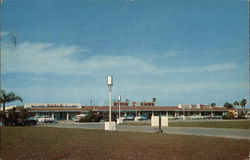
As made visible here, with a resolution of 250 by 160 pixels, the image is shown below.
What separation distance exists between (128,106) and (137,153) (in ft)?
242

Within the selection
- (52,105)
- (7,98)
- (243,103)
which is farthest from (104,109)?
(243,103)

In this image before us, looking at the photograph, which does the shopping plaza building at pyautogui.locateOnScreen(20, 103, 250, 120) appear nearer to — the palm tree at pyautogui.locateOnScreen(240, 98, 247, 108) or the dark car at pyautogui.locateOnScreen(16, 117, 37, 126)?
the dark car at pyautogui.locateOnScreen(16, 117, 37, 126)

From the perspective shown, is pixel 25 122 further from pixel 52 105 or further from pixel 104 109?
pixel 52 105

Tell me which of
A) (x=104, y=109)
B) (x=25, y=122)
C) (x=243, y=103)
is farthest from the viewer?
(x=243, y=103)

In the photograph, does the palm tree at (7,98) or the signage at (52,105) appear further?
the signage at (52,105)

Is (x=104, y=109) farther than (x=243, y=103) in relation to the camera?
No

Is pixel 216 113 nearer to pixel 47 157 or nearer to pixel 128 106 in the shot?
pixel 128 106

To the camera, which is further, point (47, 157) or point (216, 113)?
point (216, 113)

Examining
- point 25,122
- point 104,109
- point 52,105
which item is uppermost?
point 52,105

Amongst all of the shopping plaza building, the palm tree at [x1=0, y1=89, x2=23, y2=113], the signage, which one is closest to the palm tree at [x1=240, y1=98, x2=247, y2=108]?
the shopping plaza building

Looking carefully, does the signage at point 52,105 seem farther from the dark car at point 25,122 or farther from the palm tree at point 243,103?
the palm tree at point 243,103

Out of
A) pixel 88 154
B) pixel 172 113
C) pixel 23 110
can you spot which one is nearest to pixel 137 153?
pixel 88 154

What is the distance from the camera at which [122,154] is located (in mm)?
11547

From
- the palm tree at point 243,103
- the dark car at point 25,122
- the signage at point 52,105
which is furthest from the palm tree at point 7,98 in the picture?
the palm tree at point 243,103
